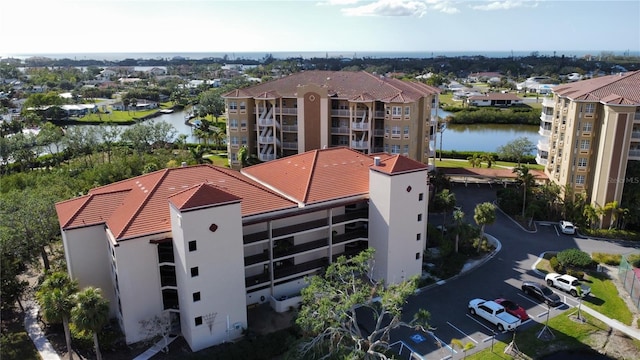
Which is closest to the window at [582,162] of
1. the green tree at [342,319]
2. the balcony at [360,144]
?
the balcony at [360,144]


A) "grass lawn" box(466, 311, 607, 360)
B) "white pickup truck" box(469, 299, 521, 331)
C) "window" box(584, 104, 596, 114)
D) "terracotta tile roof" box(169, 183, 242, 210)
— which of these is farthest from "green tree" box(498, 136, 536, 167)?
"terracotta tile roof" box(169, 183, 242, 210)

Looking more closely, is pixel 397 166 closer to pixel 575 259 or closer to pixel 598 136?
pixel 575 259

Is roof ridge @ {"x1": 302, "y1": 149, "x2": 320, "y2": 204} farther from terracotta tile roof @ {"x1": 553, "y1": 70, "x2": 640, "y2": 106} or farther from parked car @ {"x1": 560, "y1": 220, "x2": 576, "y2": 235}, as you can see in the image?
terracotta tile roof @ {"x1": 553, "y1": 70, "x2": 640, "y2": 106}

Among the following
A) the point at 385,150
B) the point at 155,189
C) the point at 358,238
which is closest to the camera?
the point at 155,189

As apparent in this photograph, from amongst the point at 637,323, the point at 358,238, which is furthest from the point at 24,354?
the point at 637,323

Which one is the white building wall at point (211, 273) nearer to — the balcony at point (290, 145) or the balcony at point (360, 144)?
the balcony at point (360, 144)

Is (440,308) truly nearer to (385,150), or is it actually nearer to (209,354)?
(209,354)
